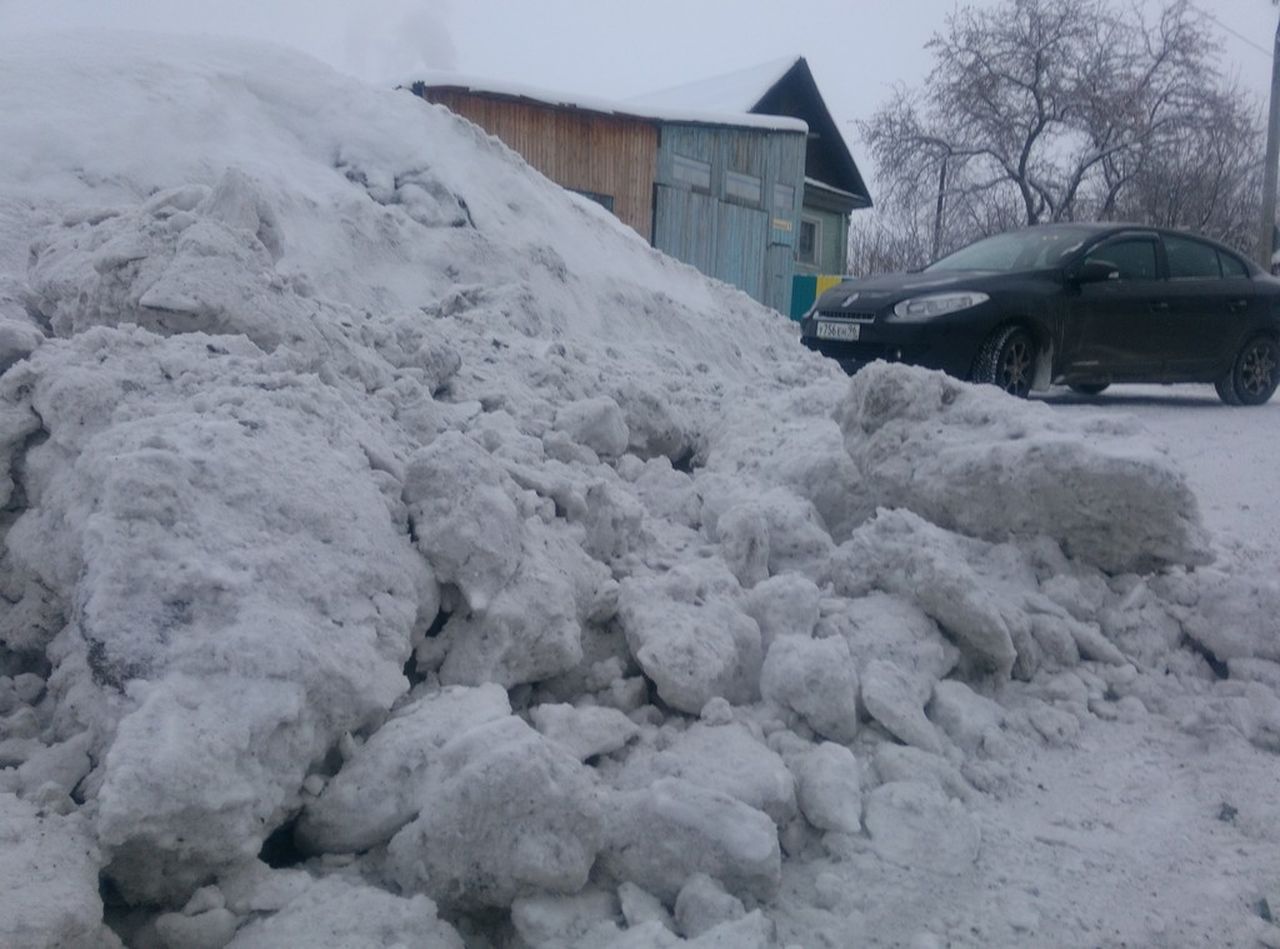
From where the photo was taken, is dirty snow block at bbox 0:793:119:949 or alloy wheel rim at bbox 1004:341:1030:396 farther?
alloy wheel rim at bbox 1004:341:1030:396

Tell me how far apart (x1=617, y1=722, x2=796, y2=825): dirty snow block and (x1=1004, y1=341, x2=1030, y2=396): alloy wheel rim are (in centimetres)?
606

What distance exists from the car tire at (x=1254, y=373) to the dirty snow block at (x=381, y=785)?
916 centimetres

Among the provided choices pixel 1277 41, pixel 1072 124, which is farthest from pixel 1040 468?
pixel 1072 124

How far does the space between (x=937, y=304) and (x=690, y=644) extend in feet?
18.6

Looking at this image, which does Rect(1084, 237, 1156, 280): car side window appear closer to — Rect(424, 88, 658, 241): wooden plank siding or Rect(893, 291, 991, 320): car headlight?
Rect(893, 291, 991, 320): car headlight

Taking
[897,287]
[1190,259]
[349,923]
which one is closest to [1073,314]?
[897,287]

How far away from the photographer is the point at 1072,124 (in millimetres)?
24266

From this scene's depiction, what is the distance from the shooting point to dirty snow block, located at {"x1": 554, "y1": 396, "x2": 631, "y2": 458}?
3.72 m

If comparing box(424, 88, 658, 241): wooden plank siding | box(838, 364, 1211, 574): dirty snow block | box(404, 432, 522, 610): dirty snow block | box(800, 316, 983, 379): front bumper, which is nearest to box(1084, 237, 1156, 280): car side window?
box(800, 316, 983, 379): front bumper

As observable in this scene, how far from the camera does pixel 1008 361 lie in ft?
25.9

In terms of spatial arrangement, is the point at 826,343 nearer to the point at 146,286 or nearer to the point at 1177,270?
the point at 1177,270

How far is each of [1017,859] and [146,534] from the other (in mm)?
1927

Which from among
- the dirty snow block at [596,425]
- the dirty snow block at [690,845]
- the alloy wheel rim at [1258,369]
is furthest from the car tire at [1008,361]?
the dirty snow block at [690,845]

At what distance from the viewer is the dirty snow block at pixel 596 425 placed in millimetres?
3719
